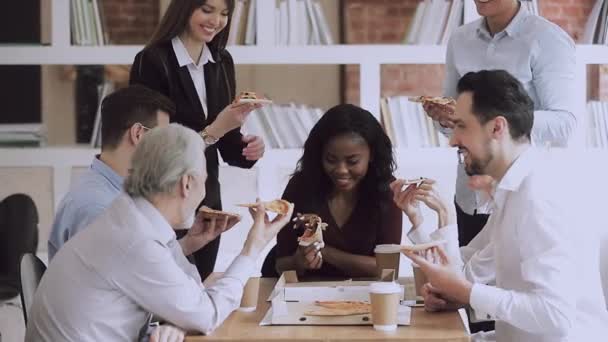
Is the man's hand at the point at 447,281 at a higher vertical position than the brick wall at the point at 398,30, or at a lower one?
lower

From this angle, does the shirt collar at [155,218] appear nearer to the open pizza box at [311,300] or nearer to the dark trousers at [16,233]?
the open pizza box at [311,300]

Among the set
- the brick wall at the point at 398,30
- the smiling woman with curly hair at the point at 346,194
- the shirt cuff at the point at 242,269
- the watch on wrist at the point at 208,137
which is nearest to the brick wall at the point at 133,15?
the brick wall at the point at 398,30

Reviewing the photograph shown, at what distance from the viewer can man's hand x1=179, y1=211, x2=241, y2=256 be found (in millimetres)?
2877

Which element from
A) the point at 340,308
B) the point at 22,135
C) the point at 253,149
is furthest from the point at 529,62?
the point at 22,135

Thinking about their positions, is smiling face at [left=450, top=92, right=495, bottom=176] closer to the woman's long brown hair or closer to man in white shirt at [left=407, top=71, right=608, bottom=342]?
man in white shirt at [left=407, top=71, right=608, bottom=342]

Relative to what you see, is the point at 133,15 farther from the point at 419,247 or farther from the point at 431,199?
the point at 419,247

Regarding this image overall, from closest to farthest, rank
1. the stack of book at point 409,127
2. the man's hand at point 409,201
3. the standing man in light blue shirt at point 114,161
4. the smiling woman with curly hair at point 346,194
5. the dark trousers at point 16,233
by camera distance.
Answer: the standing man in light blue shirt at point 114,161 → the man's hand at point 409,201 → the smiling woman with curly hair at point 346,194 → the dark trousers at point 16,233 → the stack of book at point 409,127

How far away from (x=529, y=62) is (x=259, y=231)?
54.8 inches

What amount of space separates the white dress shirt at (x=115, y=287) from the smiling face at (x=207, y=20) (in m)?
1.40

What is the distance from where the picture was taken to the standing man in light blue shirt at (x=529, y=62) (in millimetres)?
3348

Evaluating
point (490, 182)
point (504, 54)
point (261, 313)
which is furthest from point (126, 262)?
point (504, 54)

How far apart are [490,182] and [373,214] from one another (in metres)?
0.83

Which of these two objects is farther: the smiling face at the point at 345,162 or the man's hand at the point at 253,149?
the man's hand at the point at 253,149

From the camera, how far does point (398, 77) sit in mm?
4930
